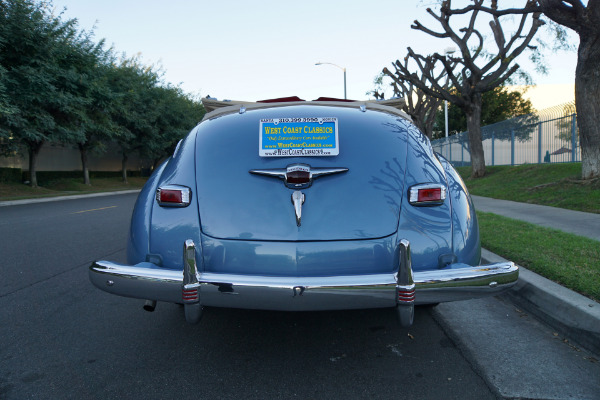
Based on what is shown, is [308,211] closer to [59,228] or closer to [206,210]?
[206,210]

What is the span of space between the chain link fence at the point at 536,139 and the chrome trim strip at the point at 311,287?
15546mm

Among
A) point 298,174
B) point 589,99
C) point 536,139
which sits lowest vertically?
point 298,174

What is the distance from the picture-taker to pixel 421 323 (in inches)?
132

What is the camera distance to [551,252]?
189 inches

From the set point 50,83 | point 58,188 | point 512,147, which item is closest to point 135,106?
point 58,188

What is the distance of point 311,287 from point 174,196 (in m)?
0.98

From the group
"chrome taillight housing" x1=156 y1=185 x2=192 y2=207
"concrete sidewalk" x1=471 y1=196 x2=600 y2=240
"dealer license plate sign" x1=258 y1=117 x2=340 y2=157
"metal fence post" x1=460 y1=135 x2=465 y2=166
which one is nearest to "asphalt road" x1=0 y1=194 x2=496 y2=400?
"chrome taillight housing" x1=156 y1=185 x2=192 y2=207

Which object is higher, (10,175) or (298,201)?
(10,175)

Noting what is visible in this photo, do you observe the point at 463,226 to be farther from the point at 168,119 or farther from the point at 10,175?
the point at 168,119

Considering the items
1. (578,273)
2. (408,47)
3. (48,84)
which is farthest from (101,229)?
(408,47)

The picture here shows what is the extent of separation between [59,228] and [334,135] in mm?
7718

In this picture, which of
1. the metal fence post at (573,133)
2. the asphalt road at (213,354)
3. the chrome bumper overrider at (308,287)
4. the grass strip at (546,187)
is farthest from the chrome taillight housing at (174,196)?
the metal fence post at (573,133)

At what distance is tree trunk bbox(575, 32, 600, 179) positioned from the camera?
9992mm

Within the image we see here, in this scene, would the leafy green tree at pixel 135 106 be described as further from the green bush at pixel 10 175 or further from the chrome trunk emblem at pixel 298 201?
the chrome trunk emblem at pixel 298 201
